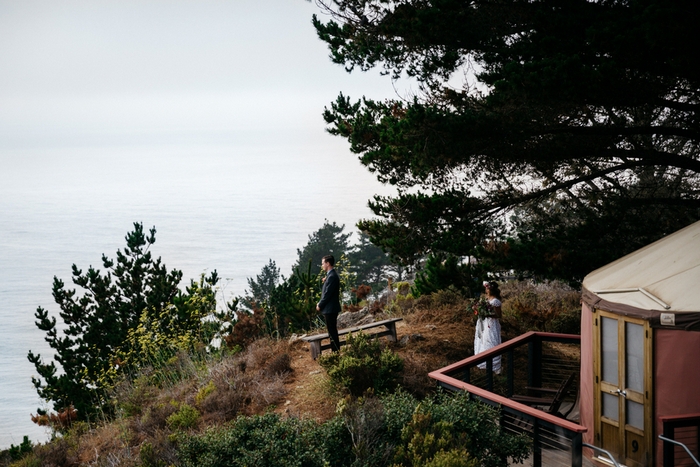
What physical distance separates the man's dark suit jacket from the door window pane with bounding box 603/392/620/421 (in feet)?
13.5

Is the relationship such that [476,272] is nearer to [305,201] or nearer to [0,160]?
[305,201]

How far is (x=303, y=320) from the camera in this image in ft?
46.1

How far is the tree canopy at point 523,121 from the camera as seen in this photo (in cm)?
848

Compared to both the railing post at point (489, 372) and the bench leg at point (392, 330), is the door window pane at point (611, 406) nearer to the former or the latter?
the railing post at point (489, 372)

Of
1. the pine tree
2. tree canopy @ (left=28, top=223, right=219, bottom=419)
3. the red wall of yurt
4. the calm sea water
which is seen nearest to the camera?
the red wall of yurt

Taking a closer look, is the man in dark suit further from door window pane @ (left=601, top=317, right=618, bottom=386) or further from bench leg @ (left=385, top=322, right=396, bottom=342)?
door window pane @ (left=601, top=317, right=618, bottom=386)

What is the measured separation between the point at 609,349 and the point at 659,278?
99 centimetres

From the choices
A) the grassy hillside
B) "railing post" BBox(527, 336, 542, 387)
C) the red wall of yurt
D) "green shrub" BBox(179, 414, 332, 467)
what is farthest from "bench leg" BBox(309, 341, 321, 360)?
Answer: the red wall of yurt

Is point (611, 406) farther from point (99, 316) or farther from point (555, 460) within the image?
point (99, 316)

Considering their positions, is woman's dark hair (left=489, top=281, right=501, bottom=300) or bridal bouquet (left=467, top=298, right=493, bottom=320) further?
woman's dark hair (left=489, top=281, right=501, bottom=300)

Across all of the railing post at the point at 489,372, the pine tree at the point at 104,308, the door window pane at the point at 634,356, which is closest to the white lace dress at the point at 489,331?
the railing post at the point at 489,372

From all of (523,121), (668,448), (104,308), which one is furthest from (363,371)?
(104,308)

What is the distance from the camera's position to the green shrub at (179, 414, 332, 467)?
20.4 feet

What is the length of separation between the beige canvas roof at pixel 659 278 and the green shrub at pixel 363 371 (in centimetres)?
284
